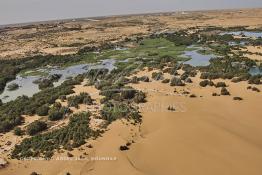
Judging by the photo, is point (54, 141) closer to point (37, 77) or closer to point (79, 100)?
point (79, 100)

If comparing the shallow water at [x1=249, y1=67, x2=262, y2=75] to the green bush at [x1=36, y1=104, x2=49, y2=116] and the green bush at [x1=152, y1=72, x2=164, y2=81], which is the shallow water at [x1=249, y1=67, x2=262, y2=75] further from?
the green bush at [x1=36, y1=104, x2=49, y2=116]

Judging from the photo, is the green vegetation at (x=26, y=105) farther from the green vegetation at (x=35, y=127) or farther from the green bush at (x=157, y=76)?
the green bush at (x=157, y=76)

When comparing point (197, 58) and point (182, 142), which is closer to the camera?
point (182, 142)

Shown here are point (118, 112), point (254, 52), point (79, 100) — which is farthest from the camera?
point (254, 52)

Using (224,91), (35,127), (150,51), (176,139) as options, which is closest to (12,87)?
(35,127)

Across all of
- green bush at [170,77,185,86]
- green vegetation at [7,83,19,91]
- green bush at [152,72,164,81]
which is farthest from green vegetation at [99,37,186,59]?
green vegetation at [7,83,19,91]

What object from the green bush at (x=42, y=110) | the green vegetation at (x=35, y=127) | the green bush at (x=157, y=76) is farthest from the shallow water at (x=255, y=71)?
the green vegetation at (x=35, y=127)
